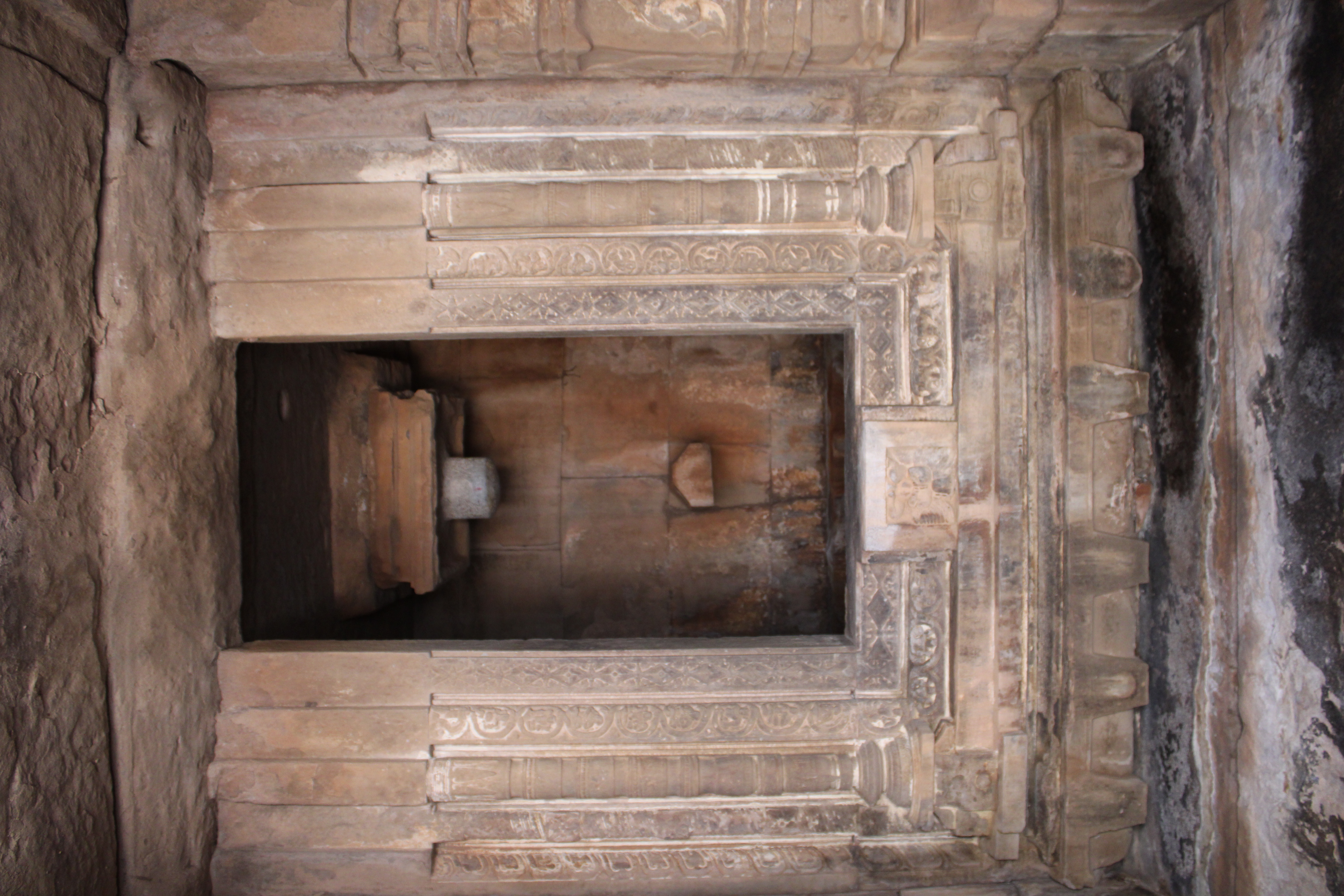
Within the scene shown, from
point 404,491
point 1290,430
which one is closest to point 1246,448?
point 1290,430

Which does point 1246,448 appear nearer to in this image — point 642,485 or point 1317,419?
point 1317,419

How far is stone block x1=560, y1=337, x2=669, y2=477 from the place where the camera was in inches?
171

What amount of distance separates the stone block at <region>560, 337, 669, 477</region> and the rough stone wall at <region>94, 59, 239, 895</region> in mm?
1980

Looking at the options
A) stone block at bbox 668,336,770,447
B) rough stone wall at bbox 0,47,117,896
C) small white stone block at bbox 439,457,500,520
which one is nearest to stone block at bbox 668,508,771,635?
stone block at bbox 668,336,770,447

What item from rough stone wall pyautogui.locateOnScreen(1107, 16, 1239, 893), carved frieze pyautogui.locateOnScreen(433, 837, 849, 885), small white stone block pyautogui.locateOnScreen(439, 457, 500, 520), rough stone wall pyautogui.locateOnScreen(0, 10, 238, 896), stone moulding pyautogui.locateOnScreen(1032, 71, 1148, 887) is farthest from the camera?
small white stone block pyautogui.locateOnScreen(439, 457, 500, 520)

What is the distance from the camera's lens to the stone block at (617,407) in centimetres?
434

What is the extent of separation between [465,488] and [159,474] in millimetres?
1488

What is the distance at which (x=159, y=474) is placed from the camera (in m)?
2.53

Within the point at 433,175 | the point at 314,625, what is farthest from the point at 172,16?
the point at 314,625

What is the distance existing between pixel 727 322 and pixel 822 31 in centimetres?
105

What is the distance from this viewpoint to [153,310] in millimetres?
2508

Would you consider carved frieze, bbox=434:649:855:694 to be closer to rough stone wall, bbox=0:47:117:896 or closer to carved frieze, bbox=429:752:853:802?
carved frieze, bbox=429:752:853:802

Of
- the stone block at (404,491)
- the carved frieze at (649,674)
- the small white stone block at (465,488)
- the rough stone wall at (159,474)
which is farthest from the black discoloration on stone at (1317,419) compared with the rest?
the rough stone wall at (159,474)

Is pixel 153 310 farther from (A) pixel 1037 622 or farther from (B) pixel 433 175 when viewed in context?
(A) pixel 1037 622
